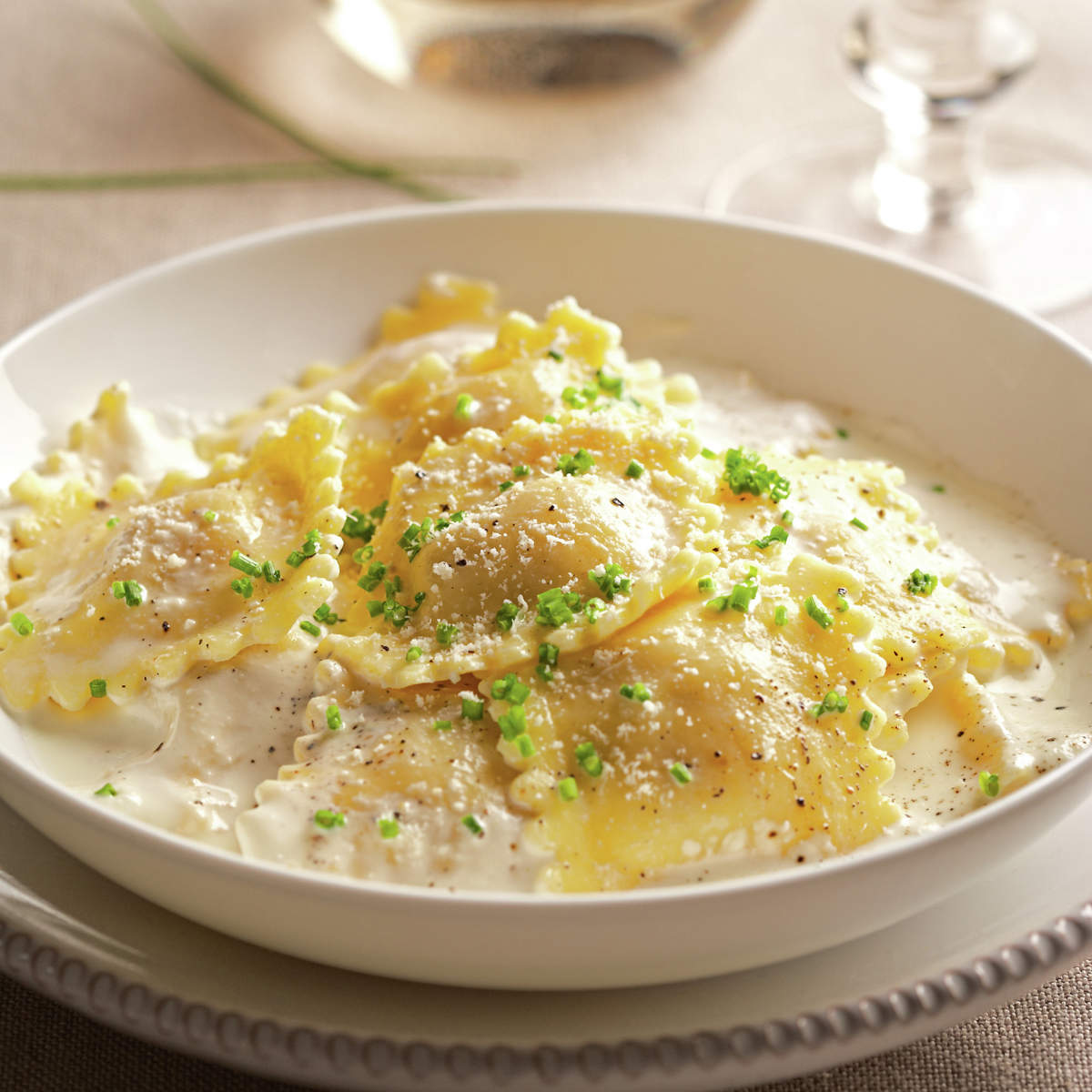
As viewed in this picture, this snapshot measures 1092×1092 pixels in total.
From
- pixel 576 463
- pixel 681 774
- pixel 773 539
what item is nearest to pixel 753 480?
pixel 773 539

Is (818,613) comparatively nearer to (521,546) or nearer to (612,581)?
(612,581)

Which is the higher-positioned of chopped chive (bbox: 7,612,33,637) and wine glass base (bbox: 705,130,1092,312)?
chopped chive (bbox: 7,612,33,637)

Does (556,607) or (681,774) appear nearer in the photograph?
(681,774)

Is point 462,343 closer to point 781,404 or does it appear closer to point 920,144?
point 781,404

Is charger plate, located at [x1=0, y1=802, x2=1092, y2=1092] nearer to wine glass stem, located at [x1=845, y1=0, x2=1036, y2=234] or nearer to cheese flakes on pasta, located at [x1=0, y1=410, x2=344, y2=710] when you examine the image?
cheese flakes on pasta, located at [x1=0, y1=410, x2=344, y2=710]

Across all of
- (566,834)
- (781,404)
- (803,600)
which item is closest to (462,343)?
→ (781,404)

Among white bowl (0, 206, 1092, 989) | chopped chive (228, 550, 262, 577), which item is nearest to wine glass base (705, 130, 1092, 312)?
white bowl (0, 206, 1092, 989)
